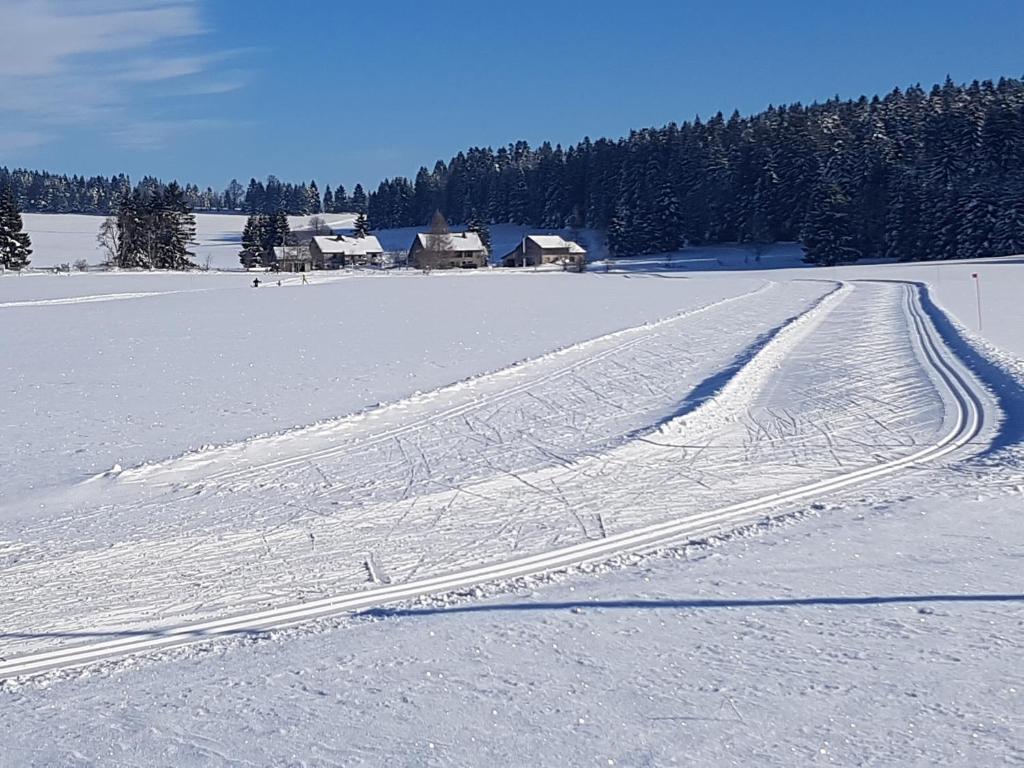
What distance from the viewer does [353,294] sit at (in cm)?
5128

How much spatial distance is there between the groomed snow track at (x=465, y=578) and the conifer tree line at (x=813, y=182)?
7991 centimetres

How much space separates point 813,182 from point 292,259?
2151 inches

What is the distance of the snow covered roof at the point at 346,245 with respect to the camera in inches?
4515

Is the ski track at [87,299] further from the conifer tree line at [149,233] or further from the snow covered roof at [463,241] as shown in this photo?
the snow covered roof at [463,241]

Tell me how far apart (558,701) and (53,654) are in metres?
3.15

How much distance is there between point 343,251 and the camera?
115312 mm

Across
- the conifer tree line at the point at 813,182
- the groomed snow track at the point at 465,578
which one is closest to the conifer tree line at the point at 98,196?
the conifer tree line at the point at 813,182

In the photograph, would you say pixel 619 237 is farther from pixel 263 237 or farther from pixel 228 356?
pixel 228 356

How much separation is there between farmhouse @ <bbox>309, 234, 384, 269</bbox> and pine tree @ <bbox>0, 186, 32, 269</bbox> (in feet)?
127

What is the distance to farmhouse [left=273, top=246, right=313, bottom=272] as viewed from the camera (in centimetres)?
9515

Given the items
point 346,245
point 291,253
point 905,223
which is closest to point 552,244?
point 346,245

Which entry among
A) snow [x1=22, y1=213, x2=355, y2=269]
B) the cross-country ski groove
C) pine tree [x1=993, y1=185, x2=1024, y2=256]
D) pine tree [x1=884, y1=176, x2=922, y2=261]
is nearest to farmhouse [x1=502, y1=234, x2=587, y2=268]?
pine tree [x1=884, y1=176, x2=922, y2=261]

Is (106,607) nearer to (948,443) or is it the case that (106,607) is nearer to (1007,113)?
(948,443)

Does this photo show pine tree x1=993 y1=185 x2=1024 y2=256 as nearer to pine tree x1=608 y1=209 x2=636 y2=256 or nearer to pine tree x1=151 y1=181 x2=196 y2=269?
pine tree x1=608 y1=209 x2=636 y2=256
